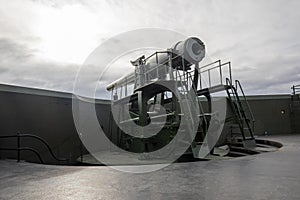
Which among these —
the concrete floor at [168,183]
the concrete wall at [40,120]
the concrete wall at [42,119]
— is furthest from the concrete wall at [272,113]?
the concrete wall at [40,120]

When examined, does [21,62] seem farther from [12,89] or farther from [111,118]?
[111,118]

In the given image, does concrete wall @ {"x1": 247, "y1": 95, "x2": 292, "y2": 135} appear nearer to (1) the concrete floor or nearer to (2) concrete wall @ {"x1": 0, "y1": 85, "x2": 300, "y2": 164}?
(2) concrete wall @ {"x1": 0, "y1": 85, "x2": 300, "y2": 164}

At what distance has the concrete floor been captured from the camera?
8.63 feet

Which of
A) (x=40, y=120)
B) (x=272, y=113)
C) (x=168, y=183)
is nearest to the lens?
(x=168, y=183)

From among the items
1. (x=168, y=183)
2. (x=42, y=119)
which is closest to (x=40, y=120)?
(x=42, y=119)

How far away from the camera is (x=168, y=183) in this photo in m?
3.16

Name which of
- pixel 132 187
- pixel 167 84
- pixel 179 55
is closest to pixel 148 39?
pixel 179 55

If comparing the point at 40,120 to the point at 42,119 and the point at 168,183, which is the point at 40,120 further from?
the point at 168,183

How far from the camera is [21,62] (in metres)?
9.19

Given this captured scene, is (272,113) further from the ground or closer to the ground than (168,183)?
further from the ground

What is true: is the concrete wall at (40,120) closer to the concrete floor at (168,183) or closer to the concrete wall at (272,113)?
the concrete floor at (168,183)

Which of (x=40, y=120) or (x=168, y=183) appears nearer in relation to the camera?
(x=168, y=183)

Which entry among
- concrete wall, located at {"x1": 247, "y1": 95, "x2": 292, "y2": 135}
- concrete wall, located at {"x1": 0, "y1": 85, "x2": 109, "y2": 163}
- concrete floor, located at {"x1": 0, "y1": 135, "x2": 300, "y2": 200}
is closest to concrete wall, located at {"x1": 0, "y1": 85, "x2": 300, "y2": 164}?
concrete wall, located at {"x1": 0, "y1": 85, "x2": 109, "y2": 163}

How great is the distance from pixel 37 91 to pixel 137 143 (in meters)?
4.15
